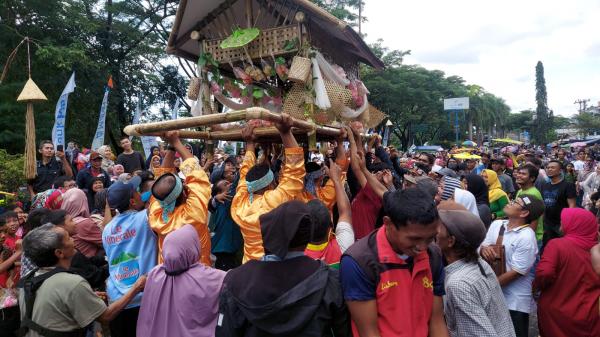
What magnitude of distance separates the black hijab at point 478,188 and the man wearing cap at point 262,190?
3.61 meters

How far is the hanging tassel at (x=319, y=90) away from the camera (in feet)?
12.0

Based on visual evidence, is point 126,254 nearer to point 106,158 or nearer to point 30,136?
point 30,136

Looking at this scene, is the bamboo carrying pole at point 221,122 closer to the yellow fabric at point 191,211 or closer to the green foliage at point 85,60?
the yellow fabric at point 191,211

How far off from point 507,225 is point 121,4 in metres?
20.1

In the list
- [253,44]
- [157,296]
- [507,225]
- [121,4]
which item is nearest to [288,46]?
[253,44]

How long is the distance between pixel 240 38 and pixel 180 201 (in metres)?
1.55

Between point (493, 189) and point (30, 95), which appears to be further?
point (30, 95)

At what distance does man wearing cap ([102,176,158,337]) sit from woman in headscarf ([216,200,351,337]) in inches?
63.9

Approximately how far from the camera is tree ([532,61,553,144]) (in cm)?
6283

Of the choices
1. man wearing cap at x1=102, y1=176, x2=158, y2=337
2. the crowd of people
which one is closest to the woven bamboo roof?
the crowd of people

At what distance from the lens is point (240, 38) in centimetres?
384

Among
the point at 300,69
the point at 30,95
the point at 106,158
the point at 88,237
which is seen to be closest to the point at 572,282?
the point at 300,69

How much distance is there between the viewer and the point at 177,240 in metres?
2.73

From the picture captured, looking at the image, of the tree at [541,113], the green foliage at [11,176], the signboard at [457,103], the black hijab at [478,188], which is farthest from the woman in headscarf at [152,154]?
the tree at [541,113]
